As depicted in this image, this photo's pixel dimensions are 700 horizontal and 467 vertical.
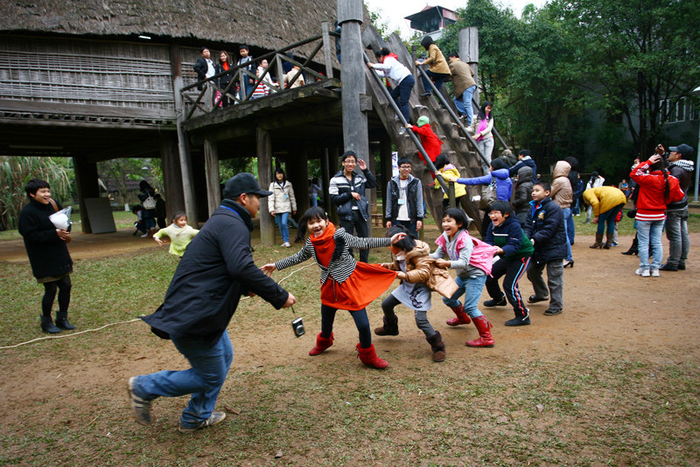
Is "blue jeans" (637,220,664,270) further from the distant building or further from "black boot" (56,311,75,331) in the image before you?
the distant building

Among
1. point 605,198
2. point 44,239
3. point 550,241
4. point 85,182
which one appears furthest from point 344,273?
point 85,182

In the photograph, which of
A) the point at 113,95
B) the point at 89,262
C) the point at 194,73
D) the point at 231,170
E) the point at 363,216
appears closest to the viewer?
the point at 363,216

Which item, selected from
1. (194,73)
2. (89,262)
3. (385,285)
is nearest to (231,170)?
(194,73)

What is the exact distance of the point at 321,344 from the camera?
4.30 m

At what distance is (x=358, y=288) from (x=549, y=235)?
256 cm

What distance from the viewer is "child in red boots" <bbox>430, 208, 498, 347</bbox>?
14.2 ft

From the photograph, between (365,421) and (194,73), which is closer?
(365,421)

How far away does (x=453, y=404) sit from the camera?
3279mm

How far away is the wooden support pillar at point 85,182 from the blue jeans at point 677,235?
59.4 ft

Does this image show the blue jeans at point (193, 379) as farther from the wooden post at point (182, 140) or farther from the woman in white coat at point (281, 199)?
the wooden post at point (182, 140)

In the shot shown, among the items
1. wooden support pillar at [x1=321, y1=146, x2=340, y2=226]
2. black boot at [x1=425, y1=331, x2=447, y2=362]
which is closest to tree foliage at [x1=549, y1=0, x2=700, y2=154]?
wooden support pillar at [x1=321, y1=146, x2=340, y2=226]

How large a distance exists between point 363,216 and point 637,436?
5145 mm

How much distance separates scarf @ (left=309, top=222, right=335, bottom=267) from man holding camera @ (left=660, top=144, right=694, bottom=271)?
562 cm

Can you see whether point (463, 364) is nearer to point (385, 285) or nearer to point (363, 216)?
point (385, 285)
